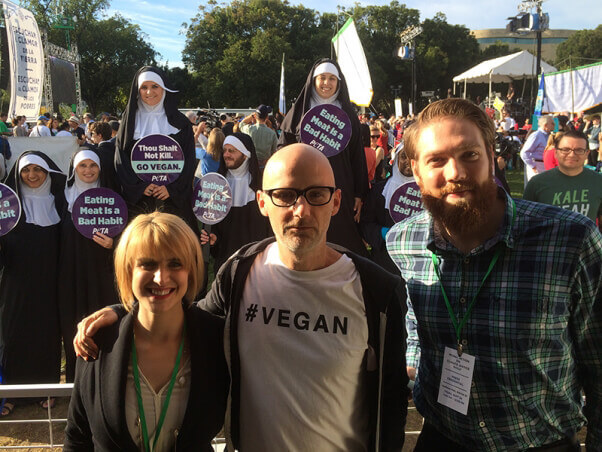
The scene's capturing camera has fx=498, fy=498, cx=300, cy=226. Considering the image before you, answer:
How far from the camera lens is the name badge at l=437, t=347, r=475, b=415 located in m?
1.72

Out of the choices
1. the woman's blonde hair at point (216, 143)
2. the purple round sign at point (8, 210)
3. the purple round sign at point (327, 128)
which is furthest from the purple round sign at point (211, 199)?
the woman's blonde hair at point (216, 143)

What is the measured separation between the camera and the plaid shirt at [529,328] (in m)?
1.62

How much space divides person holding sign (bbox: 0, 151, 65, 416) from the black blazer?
2.58 m

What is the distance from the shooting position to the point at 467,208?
168 centimetres

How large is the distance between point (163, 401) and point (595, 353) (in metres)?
1.52

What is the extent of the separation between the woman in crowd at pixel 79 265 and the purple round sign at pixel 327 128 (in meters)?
1.84

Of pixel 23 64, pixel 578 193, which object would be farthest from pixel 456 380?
pixel 23 64

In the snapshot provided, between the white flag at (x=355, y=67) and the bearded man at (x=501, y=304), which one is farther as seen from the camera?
the white flag at (x=355, y=67)

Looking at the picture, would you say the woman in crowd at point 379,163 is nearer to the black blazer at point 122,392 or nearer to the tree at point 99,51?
the black blazer at point 122,392

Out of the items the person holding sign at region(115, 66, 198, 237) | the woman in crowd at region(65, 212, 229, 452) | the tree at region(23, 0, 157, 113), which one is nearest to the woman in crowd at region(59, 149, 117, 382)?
the person holding sign at region(115, 66, 198, 237)

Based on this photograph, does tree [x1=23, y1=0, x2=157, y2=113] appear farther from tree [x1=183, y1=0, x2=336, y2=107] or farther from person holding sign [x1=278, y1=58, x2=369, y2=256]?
person holding sign [x1=278, y1=58, x2=369, y2=256]

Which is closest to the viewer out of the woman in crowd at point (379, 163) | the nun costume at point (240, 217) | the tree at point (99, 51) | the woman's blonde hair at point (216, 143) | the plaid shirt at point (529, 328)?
the plaid shirt at point (529, 328)

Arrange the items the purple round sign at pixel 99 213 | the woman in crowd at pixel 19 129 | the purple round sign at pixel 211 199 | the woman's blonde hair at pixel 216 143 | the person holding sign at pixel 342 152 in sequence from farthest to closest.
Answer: the woman in crowd at pixel 19 129 → the woman's blonde hair at pixel 216 143 → the person holding sign at pixel 342 152 → the purple round sign at pixel 211 199 → the purple round sign at pixel 99 213

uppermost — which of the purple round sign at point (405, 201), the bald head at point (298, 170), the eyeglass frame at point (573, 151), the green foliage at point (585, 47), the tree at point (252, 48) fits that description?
the green foliage at point (585, 47)
